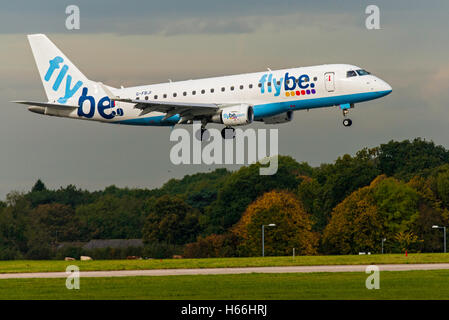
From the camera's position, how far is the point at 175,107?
77.4 meters

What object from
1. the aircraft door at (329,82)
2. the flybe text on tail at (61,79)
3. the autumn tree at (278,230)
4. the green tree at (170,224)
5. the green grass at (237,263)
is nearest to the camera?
the green grass at (237,263)

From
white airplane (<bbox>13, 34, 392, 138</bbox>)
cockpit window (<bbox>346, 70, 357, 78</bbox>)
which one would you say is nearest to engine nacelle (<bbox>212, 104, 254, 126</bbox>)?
white airplane (<bbox>13, 34, 392, 138</bbox>)

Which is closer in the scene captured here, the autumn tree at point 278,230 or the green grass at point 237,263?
the green grass at point 237,263

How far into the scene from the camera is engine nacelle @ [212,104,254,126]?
74625 mm

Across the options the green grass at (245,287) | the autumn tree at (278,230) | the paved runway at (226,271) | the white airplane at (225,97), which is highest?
the white airplane at (225,97)

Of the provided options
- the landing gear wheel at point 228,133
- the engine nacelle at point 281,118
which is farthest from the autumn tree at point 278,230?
the engine nacelle at point 281,118

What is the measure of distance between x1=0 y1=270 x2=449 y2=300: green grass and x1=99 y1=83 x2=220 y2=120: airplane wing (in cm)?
2043

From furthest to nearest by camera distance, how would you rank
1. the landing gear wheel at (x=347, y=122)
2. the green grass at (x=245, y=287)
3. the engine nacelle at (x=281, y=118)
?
1. the engine nacelle at (x=281, y=118)
2. the landing gear wheel at (x=347, y=122)
3. the green grass at (x=245, y=287)

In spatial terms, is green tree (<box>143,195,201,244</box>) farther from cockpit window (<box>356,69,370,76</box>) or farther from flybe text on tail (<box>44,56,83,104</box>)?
cockpit window (<box>356,69,370,76</box>)

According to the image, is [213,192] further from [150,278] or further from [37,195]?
[150,278]

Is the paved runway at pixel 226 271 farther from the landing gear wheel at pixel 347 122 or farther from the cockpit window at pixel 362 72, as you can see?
the cockpit window at pixel 362 72

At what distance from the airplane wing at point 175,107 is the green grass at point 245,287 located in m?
20.4

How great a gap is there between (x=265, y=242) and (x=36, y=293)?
84203mm

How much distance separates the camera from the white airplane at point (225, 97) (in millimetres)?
73688
